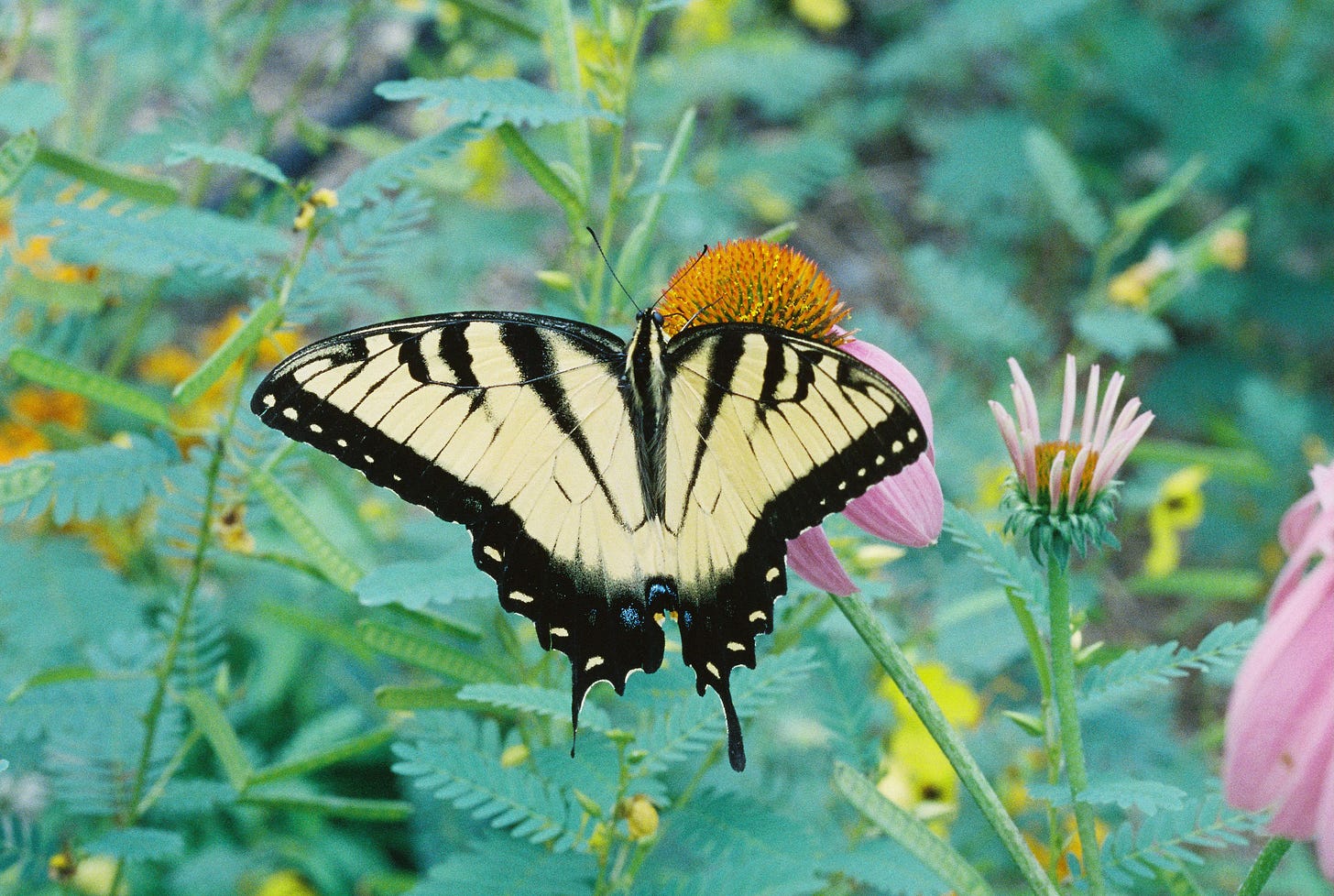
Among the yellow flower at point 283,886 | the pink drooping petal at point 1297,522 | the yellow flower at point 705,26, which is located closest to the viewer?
the pink drooping petal at point 1297,522

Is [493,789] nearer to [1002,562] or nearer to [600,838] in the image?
[600,838]

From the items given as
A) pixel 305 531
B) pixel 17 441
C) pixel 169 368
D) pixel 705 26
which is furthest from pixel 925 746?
pixel 705 26

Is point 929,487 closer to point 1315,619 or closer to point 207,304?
point 1315,619

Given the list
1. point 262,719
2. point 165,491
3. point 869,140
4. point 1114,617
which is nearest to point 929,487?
point 165,491

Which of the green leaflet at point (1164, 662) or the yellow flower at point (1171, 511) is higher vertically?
the yellow flower at point (1171, 511)

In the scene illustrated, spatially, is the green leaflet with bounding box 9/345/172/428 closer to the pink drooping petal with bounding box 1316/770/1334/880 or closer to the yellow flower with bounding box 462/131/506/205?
the pink drooping petal with bounding box 1316/770/1334/880

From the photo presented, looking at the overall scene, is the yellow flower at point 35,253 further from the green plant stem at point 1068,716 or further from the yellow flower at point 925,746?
the green plant stem at point 1068,716

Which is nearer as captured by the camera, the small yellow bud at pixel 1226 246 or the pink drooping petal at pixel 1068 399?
the pink drooping petal at pixel 1068 399

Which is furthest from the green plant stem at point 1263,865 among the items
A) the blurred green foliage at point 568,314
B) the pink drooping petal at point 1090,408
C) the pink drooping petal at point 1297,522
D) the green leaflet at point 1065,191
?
the green leaflet at point 1065,191
